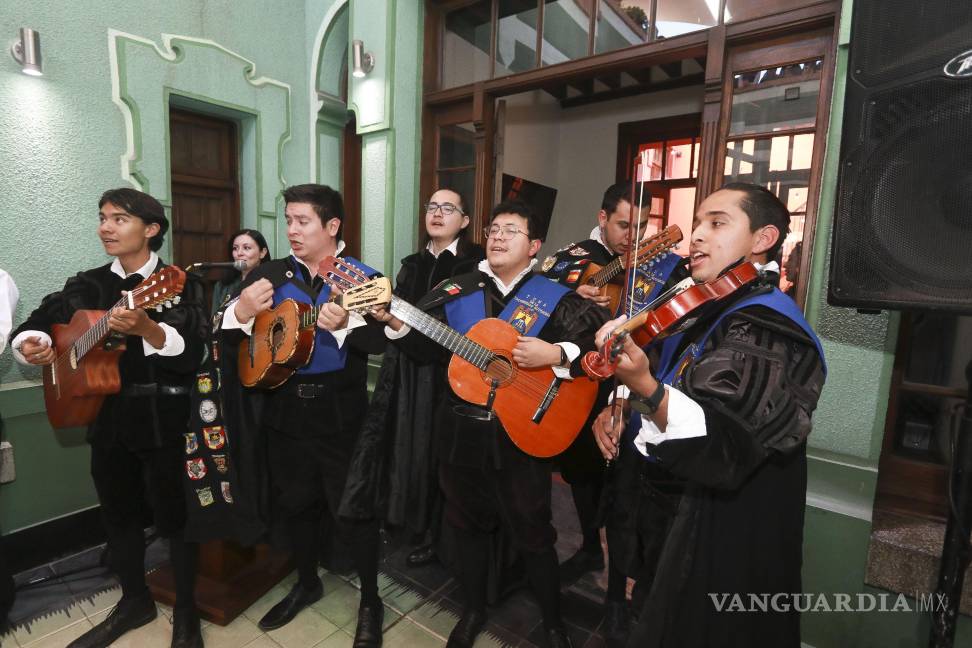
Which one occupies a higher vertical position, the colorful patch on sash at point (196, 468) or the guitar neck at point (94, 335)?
the guitar neck at point (94, 335)

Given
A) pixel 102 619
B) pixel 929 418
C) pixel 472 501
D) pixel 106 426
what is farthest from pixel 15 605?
pixel 929 418

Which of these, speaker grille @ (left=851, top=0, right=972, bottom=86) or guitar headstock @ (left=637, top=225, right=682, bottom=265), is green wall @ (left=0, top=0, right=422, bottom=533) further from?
speaker grille @ (left=851, top=0, right=972, bottom=86)

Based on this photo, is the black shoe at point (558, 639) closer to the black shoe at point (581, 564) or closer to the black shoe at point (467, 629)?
the black shoe at point (467, 629)

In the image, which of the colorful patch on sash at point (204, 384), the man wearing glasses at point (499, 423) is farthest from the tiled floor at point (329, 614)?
the colorful patch on sash at point (204, 384)

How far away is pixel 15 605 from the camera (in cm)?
237

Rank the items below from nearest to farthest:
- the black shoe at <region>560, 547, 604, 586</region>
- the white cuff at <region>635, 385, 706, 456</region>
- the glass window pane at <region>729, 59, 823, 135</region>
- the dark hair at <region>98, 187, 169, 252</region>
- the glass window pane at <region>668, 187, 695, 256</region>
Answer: the white cuff at <region>635, 385, 706, 456</region> < the dark hair at <region>98, 187, 169, 252</region> < the glass window pane at <region>729, 59, 823, 135</region> < the black shoe at <region>560, 547, 604, 586</region> < the glass window pane at <region>668, 187, 695, 256</region>

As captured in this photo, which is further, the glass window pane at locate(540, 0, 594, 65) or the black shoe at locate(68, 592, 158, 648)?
the glass window pane at locate(540, 0, 594, 65)

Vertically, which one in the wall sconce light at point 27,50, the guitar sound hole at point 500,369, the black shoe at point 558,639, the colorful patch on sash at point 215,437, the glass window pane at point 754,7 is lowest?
the black shoe at point 558,639

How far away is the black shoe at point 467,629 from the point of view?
82.1 inches

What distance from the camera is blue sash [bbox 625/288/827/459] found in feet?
3.84

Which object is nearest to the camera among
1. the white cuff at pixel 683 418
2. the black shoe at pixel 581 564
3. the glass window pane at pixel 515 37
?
the white cuff at pixel 683 418

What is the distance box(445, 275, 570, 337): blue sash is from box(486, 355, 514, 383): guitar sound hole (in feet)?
0.42

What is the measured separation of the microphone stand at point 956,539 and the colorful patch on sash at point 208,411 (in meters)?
2.51

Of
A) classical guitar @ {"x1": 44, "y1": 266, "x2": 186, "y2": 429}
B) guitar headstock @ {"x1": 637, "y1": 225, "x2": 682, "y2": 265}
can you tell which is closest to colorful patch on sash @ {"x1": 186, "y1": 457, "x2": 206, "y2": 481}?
classical guitar @ {"x1": 44, "y1": 266, "x2": 186, "y2": 429}
